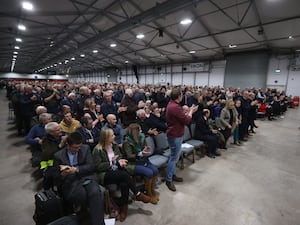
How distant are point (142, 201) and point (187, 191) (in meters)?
0.78

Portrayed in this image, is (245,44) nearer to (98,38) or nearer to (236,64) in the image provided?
(236,64)

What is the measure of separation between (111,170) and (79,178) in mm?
395

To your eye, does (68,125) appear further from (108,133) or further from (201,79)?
(201,79)

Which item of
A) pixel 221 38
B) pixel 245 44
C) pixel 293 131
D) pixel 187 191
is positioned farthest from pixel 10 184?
pixel 245 44

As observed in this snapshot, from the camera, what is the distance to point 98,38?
10.2m

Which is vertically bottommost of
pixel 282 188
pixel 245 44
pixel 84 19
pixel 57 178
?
pixel 282 188

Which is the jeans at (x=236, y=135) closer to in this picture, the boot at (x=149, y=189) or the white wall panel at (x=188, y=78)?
the boot at (x=149, y=189)

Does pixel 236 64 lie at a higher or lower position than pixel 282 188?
higher

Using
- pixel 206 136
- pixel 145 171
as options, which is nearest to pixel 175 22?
pixel 206 136

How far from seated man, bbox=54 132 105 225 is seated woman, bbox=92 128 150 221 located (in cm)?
10

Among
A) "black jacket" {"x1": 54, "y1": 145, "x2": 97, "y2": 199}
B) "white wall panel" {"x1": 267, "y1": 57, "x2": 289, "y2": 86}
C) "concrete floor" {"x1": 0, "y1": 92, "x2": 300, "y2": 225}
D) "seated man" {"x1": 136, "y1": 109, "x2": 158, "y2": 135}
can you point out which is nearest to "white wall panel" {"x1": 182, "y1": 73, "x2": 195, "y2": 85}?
"white wall panel" {"x1": 267, "y1": 57, "x2": 289, "y2": 86}

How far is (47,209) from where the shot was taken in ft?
5.56

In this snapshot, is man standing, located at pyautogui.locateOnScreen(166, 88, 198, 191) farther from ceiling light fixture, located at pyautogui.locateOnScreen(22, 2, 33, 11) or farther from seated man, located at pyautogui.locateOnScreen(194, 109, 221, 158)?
ceiling light fixture, located at pyautogui.locateOnScreen(22, 2, 33, 11)

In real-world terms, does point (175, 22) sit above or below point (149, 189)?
above
